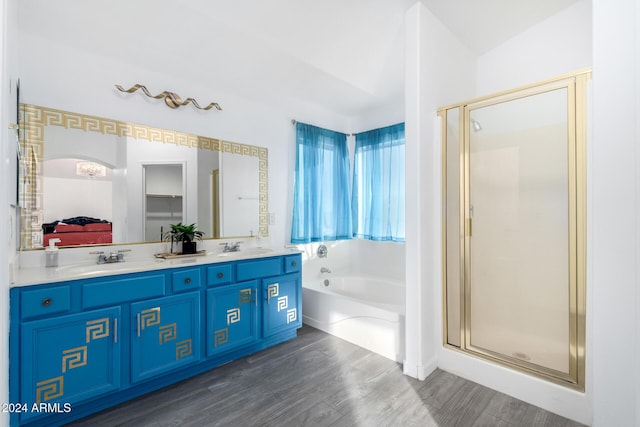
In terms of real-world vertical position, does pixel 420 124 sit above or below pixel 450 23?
below

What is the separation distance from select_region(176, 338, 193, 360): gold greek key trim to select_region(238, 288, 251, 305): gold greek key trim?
461 millimetres

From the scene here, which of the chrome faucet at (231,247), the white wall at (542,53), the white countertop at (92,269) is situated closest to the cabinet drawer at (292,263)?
the white countertop at (92,269)

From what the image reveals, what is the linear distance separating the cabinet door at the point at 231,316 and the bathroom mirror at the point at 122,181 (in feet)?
2.28

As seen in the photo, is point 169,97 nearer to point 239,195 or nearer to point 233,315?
point 239,195

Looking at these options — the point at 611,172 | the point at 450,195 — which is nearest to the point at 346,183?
the point at 450,195

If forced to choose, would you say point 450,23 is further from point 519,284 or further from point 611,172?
point 519,284

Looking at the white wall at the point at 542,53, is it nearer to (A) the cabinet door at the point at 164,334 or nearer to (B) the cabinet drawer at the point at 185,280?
(B) the cabinet drawer at the point at 185,280

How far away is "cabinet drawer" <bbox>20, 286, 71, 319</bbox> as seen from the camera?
156 cm

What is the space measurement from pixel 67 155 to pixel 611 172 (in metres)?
3.09

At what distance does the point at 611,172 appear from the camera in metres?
1.17

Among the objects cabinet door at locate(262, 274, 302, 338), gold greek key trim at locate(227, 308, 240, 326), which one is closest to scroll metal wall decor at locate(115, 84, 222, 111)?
cabinet door at locate(262, 274, 302, 338)

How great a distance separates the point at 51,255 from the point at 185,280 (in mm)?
860

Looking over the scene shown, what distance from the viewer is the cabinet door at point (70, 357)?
1.56 meters

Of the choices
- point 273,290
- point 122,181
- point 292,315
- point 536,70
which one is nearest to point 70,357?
point 122,181
